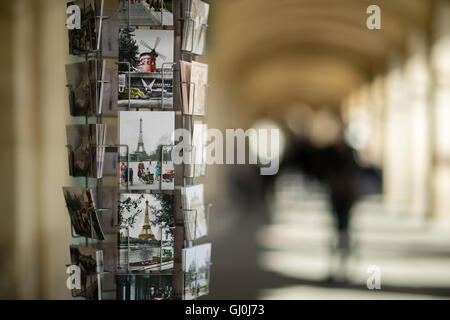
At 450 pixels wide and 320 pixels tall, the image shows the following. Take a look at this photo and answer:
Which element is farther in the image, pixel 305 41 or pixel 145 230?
pixel 305 41

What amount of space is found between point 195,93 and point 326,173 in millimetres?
4537

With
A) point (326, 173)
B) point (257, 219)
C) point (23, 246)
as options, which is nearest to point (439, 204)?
point (257, 219)

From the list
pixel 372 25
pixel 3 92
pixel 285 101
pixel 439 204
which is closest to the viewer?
pixel 372 25

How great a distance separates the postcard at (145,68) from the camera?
7.63 ft

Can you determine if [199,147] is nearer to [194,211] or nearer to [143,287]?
[194,211]

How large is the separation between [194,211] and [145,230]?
19 centimetres

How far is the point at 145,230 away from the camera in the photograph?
236 centimetres

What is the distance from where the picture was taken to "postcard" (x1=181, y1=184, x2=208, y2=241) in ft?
7.82

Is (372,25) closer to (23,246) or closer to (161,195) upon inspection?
(161,195)

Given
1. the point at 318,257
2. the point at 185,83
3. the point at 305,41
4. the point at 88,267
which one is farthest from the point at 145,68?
the point at 305,41
